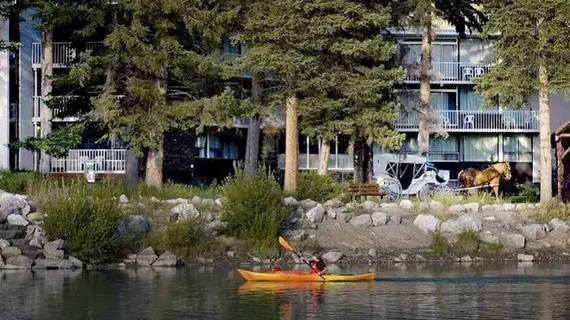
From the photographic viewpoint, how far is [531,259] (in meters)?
42.3

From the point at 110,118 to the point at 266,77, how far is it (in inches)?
268

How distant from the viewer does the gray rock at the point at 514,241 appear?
43287 mm

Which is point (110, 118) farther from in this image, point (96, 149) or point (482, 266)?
point (482, 266)

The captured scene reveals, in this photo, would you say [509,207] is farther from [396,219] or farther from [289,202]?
[289,202]

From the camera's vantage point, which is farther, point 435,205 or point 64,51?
point 64,51

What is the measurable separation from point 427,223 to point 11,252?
14.3 metres

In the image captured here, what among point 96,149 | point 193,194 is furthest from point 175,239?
point 96,149

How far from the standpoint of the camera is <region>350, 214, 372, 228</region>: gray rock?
42991mm

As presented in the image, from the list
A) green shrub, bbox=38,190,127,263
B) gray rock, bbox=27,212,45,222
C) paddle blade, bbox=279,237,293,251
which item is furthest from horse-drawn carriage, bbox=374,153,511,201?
gray rock, bbox=27,212,45,222

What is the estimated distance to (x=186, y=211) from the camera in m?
41.5

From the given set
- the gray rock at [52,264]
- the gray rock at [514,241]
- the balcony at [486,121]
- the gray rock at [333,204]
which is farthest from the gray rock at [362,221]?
the balcony at [486,121]

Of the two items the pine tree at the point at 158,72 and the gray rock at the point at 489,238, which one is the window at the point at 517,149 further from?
the gray rock at the point at 489,238

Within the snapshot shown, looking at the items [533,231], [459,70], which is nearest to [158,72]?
[533,231]

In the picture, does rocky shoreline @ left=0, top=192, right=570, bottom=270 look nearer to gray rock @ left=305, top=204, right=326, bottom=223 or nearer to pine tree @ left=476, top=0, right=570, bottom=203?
gray rock @ left=305, top=204, right=326, bottom=223
